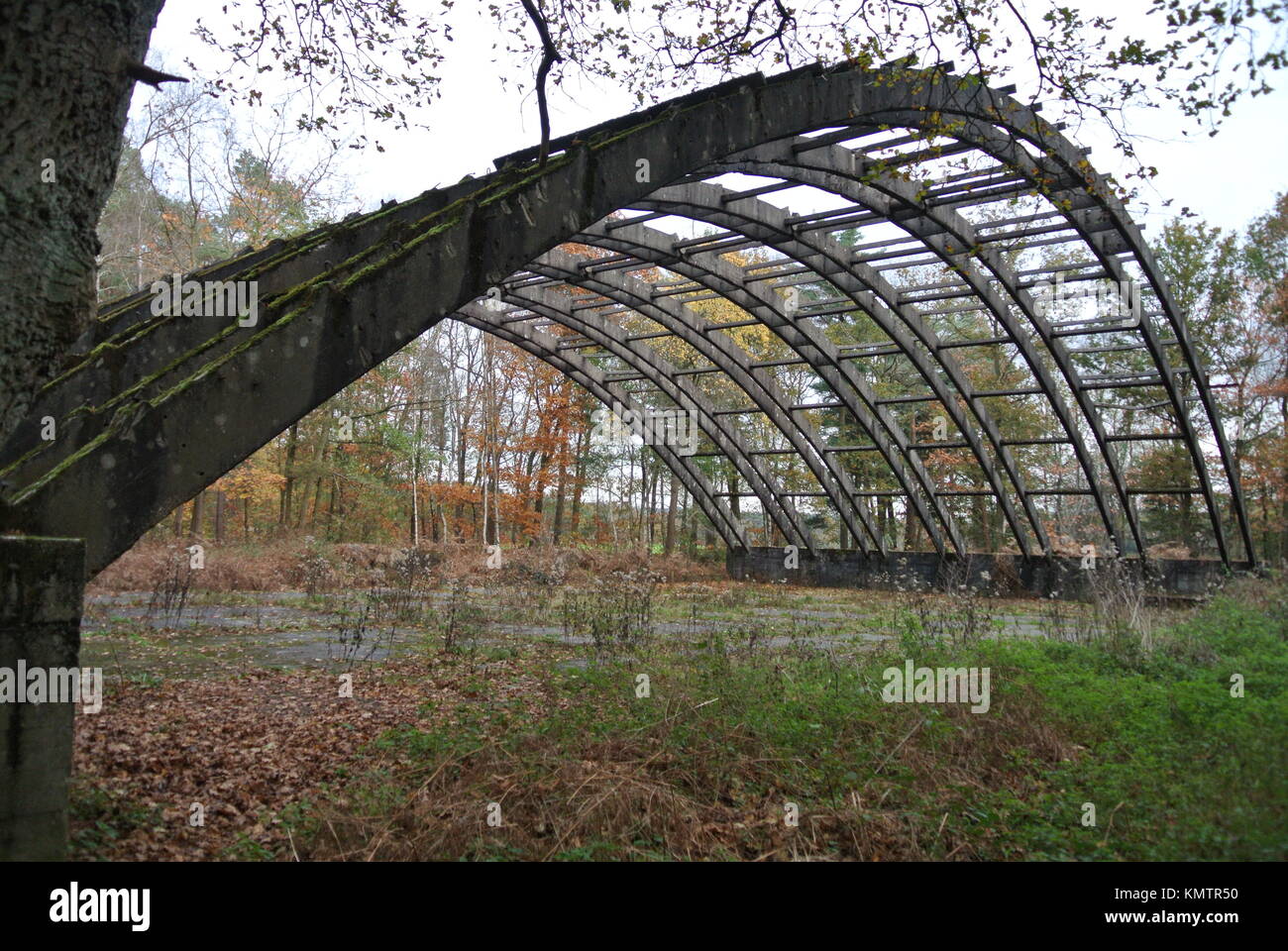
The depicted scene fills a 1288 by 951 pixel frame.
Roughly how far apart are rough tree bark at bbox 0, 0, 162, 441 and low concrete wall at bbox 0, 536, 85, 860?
114 centimetres

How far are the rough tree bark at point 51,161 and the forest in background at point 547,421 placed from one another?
59.1 ft

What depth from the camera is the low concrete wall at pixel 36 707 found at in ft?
10.7

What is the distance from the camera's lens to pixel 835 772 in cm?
547

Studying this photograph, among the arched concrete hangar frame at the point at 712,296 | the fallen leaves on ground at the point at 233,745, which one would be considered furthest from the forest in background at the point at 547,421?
the fallen leaves on ground at the point at 233,745

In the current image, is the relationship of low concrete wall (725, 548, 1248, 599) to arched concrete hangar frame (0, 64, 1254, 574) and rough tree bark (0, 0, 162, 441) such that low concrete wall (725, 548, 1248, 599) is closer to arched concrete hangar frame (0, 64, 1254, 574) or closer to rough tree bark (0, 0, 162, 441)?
arched concrete hangar frame (0, 64, 1254, 574)

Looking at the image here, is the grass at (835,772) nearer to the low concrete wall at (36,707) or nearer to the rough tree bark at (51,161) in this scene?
the low concrete wall at (36,707)

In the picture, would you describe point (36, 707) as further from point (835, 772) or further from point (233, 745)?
point (835, 772)

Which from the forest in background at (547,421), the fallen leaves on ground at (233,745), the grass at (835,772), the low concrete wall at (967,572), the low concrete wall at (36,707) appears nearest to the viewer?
the low concrete wall at (36,707)

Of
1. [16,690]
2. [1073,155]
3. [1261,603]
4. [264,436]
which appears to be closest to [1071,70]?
[1073,155]

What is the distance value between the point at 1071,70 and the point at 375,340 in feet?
21.4

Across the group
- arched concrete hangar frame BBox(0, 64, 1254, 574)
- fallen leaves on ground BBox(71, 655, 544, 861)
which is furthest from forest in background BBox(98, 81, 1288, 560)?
fallen leaves on ground BBox(71, 655, 544, 861)

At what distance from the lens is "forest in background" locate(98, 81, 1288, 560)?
26.2 m
